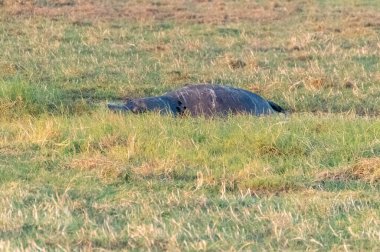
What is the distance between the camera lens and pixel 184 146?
6.78 metres

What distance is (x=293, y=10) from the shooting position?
18.6 m

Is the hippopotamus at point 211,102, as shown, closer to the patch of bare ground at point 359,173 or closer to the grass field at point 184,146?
the grass field at point 184,146

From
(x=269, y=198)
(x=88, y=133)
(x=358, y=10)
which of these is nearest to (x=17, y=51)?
(x=88, y=133)

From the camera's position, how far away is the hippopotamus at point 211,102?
9.02 m

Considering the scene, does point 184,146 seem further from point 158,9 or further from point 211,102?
point 158,9

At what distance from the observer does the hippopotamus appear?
29.6 ft

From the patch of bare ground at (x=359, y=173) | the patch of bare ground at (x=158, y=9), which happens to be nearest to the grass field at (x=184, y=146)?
the patch of bare ground at (x=359, y=173)

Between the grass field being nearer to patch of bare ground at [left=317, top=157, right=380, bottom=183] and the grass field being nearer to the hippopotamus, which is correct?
patch of bare ground at [left=317, top=157, right=380, bottom=183]

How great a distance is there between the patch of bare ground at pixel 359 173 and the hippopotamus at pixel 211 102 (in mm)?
2982

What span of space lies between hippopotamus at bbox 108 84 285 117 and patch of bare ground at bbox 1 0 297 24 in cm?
692

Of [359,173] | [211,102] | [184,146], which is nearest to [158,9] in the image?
[211,102]

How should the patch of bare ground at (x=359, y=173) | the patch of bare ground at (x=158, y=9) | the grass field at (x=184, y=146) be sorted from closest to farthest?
1. the grass field at (x=184, y=146)
2. the patch of bare ground at (x=359, y=173)
3. the patch of bare ground at (x=158, y=9)

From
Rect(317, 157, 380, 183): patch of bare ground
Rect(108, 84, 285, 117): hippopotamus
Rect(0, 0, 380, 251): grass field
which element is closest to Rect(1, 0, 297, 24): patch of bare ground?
Rect(0, 0, 380, 251): grass field

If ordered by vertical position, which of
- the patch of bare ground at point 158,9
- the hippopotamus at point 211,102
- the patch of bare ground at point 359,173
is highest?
the patch of bare ground at point 359,173
